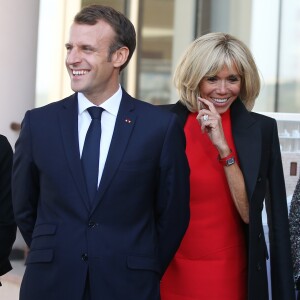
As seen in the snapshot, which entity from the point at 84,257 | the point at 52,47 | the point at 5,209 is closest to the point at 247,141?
the point at 84,257

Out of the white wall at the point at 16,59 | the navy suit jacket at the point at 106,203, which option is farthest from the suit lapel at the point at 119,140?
the white wall at the point at 16,59

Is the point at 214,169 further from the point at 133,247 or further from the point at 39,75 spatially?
the point at 39,75

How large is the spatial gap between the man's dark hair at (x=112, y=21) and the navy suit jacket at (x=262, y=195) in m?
0.58

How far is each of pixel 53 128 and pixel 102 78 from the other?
27 centimetres

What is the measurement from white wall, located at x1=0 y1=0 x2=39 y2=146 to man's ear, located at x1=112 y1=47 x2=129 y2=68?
3.89 meters

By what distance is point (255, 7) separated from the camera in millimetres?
7613

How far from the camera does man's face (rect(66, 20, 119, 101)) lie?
3.73m

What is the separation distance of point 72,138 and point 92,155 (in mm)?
110

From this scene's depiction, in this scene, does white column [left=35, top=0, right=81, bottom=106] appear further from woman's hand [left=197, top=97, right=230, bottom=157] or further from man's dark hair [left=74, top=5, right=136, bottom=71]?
man's dark hair [left=74, top=5, right=136, bottom=71]

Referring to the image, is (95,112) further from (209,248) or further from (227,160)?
(209,248)

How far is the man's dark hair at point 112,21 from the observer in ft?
12.4

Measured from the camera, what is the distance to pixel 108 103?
12.5 feet

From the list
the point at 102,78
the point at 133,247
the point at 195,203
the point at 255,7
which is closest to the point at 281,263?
the point at 195,203

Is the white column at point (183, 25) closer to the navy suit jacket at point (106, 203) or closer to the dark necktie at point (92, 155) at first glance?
the navy suit jacket at point (106, 203)
